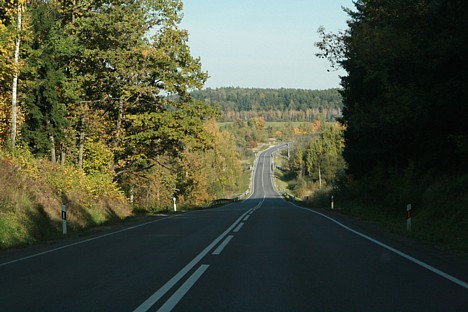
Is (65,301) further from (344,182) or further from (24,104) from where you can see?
(344,182)

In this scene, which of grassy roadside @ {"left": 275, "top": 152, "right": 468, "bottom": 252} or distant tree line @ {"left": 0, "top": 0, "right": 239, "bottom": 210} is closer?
grassy roadside @ {"left": 275, "top": 152, "right": 468, "bottom": 252}

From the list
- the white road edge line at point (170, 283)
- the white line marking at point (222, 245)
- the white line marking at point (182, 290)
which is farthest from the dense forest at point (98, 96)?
the white line marking at point (182, 290)

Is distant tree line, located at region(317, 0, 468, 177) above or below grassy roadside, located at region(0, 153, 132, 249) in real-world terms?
above

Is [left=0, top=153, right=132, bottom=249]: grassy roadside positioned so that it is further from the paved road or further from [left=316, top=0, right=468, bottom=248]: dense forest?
[left=316, top=0, right=468, bottom=248]: dense forest

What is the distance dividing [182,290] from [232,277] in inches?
49.4

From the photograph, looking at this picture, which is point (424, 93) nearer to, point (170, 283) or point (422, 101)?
point (422, 101)

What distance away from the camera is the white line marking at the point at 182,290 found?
659cm

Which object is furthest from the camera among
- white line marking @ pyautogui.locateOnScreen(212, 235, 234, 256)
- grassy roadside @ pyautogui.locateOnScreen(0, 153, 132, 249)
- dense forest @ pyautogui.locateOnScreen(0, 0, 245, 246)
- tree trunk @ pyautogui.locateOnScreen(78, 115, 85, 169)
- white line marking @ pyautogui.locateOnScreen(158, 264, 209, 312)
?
tree trunk @ pyautogui.locateOnScreen(78, 115, 85, 169)

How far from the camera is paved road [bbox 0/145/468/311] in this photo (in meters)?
6.75

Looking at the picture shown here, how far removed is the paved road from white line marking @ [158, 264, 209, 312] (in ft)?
0.06

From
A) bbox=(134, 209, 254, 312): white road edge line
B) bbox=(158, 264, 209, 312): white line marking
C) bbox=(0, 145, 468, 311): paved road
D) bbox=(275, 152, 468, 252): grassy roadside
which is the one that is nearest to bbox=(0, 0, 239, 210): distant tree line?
bbox=(275, 152, 468, 252): grassy roadside

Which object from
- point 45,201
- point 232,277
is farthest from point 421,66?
point 45,201

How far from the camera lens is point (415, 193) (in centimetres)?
2494

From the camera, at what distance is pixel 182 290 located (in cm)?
764
